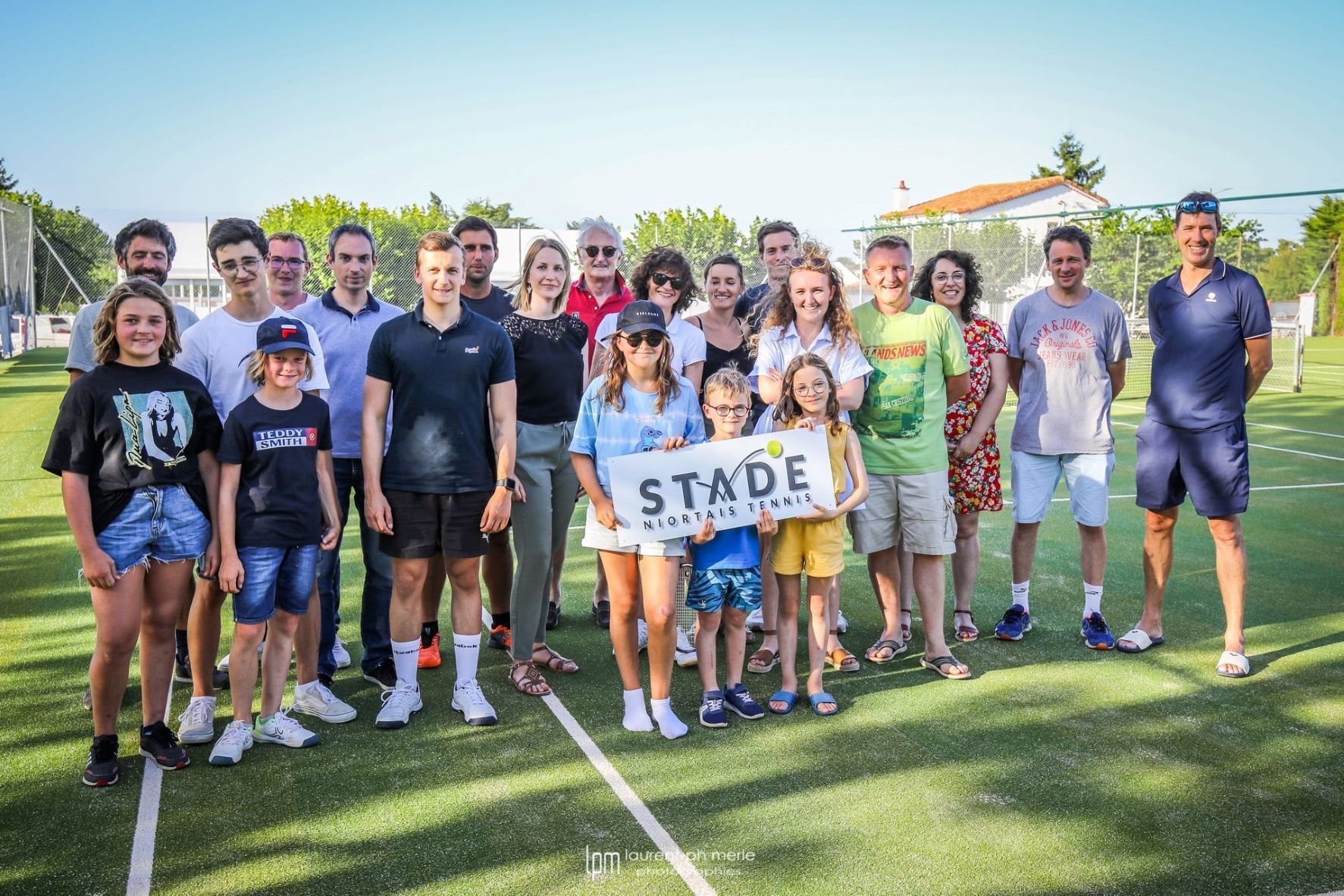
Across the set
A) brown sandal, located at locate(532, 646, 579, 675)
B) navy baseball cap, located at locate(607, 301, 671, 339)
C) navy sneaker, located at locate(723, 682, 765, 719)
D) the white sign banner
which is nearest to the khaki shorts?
the white sign banner

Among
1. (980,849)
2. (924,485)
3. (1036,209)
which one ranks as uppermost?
(1036,209)

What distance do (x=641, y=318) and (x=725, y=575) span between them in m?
1.19

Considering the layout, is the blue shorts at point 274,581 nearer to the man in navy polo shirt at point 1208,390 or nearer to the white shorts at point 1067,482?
the white shorts at point 1067,482

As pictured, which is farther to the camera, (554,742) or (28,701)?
(28,701)

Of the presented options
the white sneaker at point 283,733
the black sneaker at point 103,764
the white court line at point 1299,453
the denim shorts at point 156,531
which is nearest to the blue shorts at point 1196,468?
the white sneaker at point 283,733

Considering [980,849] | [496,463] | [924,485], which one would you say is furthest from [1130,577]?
[496,463]

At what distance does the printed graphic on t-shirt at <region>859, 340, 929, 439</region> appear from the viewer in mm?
5047

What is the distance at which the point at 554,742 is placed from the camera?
14.3 ft

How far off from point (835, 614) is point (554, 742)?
1.64 metres

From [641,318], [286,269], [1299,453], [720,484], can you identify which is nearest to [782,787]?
[720,484]

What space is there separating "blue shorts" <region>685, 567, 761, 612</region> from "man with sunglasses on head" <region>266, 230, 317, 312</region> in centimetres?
241

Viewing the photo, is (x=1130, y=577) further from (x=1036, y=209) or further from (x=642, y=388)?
(x=1036, y=209)

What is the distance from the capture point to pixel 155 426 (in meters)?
3.95

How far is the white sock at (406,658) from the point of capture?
4621mm
